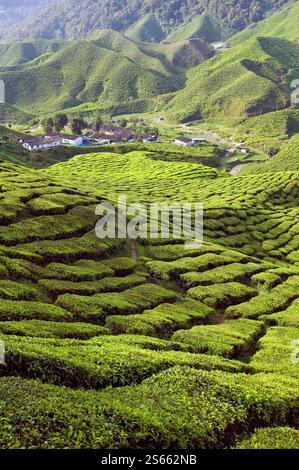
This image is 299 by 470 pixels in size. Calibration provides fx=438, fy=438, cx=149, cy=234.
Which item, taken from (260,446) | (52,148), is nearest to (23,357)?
(260,446)

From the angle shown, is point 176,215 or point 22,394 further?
point 176,215

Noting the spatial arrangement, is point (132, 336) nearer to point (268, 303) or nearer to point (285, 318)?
point (285, 318)

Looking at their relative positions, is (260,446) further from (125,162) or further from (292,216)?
(125,162)

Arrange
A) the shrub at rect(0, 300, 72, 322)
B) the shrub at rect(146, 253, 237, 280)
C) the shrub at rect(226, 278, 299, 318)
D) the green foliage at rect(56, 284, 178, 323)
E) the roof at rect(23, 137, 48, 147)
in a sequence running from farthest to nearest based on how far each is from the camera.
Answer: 1. the roof at rect(23, 137, 48, 147)
2. the shrub at rect(146, 253, 237, 280)
3. the shrub at rect(226, 278, 299, 318)
4. the green foliage at rect(56, 284, 178, 323)
5. the shrub at rect(0, 300, 72, 322)

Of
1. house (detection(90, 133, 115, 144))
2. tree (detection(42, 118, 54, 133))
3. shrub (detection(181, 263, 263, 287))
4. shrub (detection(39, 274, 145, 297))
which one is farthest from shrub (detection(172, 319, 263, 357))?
tree (detection(42, 118, 54, 133))

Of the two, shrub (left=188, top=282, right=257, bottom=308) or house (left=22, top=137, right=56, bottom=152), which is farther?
house (left=22, top=137, right=56, bottom=152)

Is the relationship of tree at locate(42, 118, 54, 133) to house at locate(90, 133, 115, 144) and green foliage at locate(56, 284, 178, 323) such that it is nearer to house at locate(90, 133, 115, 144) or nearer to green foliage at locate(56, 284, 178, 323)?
house at locate(90, 133, 115, 144)

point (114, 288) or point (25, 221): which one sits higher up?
point (25, 221)
